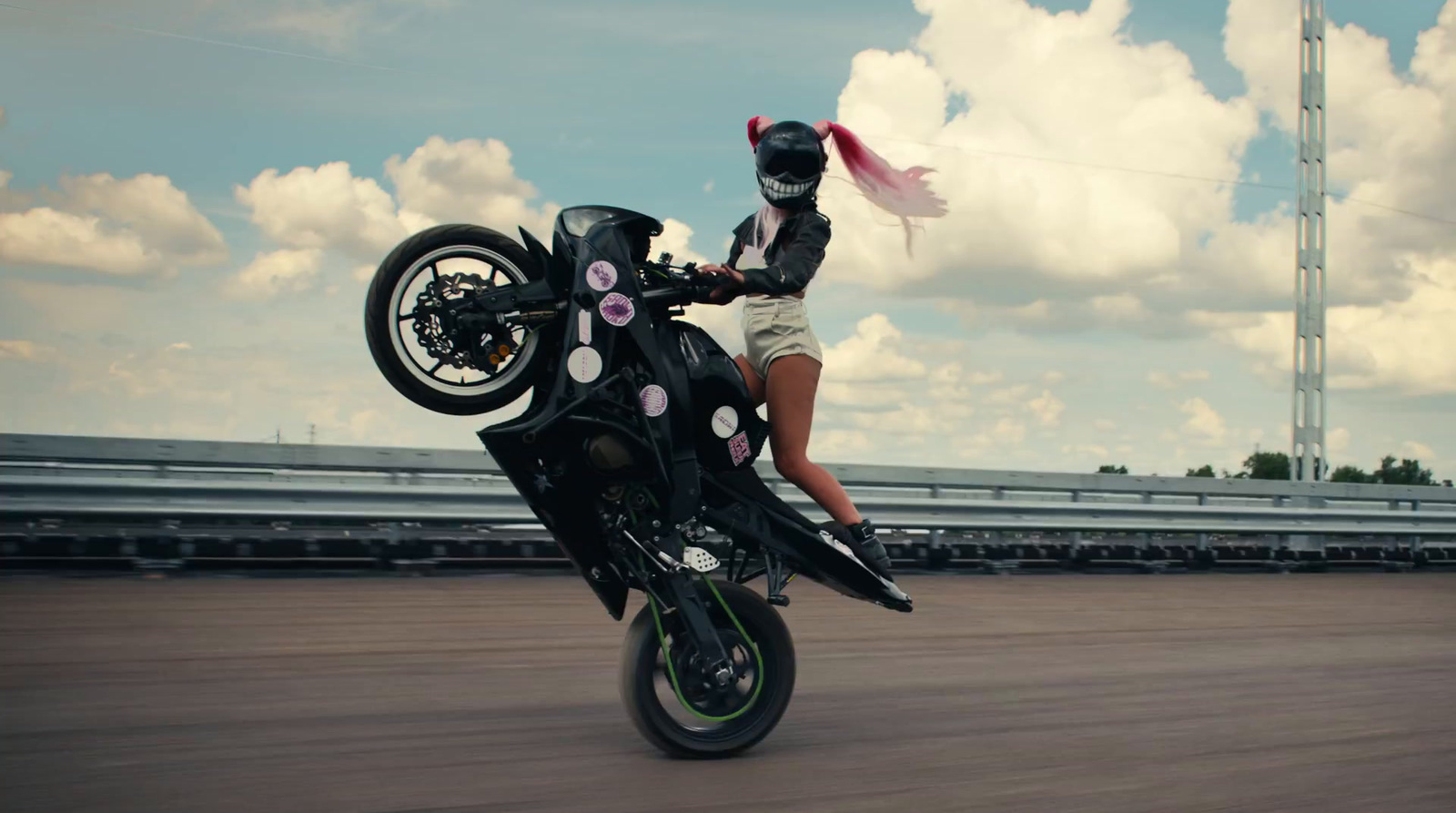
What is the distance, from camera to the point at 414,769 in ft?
12.6

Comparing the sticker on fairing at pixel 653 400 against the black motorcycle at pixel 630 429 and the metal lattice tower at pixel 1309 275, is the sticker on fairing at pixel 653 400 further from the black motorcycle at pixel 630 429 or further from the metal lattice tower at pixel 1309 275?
the metal lattice tower at pixel 1309 275

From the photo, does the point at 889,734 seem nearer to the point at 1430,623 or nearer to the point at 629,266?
the point at 629,266

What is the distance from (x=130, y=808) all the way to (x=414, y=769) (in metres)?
0.78

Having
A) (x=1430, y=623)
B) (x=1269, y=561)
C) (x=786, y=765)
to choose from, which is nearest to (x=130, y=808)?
(x=786, y=765)

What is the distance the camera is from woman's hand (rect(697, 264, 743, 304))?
414 cm

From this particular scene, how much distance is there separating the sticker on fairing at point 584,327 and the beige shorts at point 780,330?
700mm

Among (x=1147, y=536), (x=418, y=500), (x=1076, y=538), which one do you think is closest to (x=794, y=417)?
(x=418, y=500)

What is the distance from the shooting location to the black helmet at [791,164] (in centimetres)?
437

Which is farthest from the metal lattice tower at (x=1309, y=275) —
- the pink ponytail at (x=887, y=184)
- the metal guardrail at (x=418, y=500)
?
the pink ponytail at (x=887, y=184)

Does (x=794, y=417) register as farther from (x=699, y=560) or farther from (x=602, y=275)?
(x=602, y=275)

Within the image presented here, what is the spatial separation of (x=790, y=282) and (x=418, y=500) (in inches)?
218

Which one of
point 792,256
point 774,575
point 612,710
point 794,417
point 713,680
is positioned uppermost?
point 792,256

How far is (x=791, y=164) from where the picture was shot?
437 centimetres

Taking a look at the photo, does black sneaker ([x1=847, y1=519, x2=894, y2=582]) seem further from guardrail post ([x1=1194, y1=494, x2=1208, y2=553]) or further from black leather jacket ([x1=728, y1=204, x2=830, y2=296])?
guardrail post ([x1=1194, y1=494, x2=1208, y2=553])
